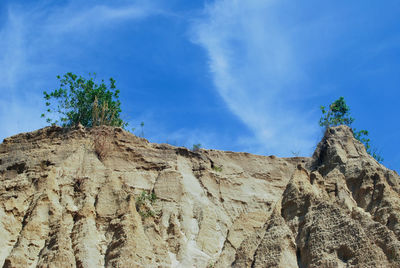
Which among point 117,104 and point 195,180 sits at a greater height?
point 117,104

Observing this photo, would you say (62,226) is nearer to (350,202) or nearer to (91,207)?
(91,207)

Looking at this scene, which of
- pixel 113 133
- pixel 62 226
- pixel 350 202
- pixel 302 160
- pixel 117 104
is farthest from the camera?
pixel 117 104

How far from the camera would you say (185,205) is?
29.2 m

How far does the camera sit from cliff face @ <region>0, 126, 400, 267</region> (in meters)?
23.7

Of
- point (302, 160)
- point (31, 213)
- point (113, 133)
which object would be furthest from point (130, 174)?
point (302, 160)

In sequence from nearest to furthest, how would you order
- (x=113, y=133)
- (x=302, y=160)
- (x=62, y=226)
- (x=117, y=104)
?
1. (x=62, y=226)
2. (x=113, y=133)
3. (x=302, y=160)
4. (x=117, y=104)

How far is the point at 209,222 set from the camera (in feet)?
94.4

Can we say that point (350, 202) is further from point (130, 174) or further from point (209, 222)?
point (130, 174)

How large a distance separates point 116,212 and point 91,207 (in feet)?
3.42

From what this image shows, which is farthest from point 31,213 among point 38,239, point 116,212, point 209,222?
point 209,222

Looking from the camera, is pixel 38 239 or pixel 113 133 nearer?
pixel 38 239

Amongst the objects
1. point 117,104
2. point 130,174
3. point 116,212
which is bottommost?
point 116,212

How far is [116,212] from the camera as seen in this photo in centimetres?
2698

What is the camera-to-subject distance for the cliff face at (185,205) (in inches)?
933
